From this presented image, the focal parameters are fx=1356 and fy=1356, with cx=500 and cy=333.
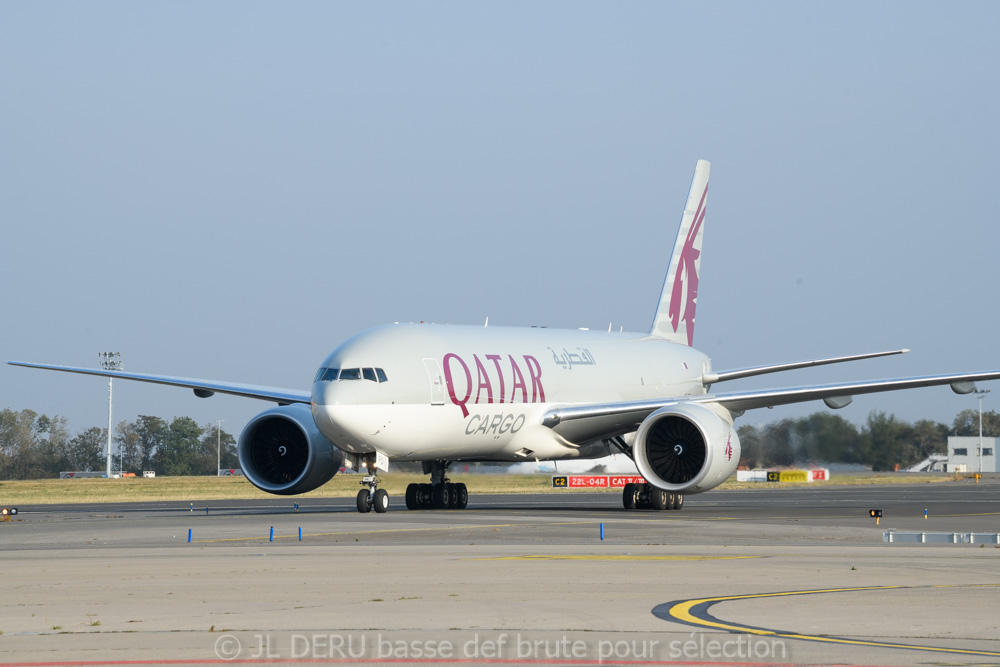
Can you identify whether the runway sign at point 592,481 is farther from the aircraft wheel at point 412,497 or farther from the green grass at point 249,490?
the aircraft wheel at point 412,497

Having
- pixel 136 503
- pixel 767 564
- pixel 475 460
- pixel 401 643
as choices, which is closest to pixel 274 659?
pixel 401 643

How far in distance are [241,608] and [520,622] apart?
2661 mm

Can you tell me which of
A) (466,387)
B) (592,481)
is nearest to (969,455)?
(592,481)

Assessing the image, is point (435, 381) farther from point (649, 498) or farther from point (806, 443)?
point (806, 443)

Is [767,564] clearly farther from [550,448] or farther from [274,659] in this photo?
[550,448]

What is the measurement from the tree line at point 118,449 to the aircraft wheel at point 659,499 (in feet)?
267

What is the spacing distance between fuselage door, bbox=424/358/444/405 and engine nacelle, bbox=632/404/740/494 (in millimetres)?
4353

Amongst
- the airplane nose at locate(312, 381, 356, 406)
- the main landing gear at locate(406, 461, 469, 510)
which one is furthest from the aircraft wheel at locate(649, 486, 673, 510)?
the airplane nose at locate(312, 381, 356, 406)

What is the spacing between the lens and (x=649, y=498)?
30906 mm

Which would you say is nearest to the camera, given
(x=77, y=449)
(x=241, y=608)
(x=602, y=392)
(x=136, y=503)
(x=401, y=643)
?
(x=401, y=643)

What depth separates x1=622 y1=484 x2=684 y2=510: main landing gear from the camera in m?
30.7

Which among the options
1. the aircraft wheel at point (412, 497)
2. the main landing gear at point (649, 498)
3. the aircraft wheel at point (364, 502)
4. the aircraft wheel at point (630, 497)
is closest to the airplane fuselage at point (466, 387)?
the aircraft wheel at point (364, 502)

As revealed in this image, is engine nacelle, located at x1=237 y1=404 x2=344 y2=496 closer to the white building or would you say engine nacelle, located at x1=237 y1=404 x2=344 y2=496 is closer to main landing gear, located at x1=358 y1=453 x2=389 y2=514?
main landing gear, located at x1=358 y1=453 x2=389 y2=514

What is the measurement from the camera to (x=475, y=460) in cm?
3247
